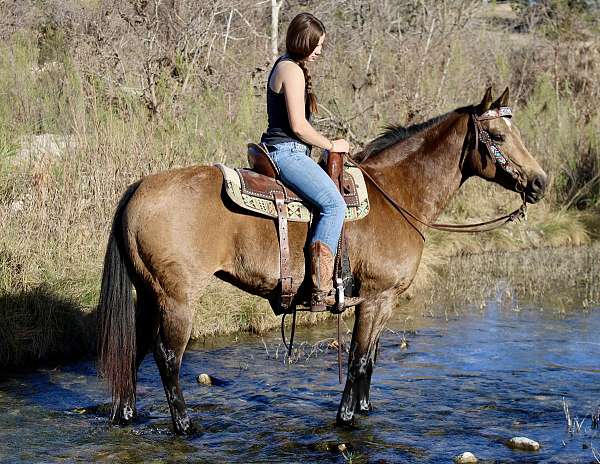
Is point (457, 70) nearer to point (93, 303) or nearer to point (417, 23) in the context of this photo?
point (417, 23)

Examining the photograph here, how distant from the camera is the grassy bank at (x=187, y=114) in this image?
837cm

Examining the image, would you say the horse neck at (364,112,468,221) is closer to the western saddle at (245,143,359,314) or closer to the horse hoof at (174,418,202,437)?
the western saddle at (245,143,359,314)

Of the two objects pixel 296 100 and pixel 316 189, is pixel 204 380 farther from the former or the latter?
pixel 296 100

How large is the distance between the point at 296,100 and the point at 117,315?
6.18 ft

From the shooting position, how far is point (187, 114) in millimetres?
10750

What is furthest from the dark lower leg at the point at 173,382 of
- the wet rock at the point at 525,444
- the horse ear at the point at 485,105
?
the horse ear at the point at 485,105

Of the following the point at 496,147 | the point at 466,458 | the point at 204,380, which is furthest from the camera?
the point at 204,380

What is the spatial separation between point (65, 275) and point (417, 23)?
10733 mm

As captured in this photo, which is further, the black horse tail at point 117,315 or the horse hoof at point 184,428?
the horse hoof at point 184,428

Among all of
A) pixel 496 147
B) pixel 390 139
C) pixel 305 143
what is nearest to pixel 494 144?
pixel 496 147

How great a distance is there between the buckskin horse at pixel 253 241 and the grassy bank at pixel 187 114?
227cm

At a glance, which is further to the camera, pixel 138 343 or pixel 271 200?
pixel 138 343

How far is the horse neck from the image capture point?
611 centimetres

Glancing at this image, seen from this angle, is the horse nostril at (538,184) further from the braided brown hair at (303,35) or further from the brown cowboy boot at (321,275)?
the braided brown hair at (303,35)
